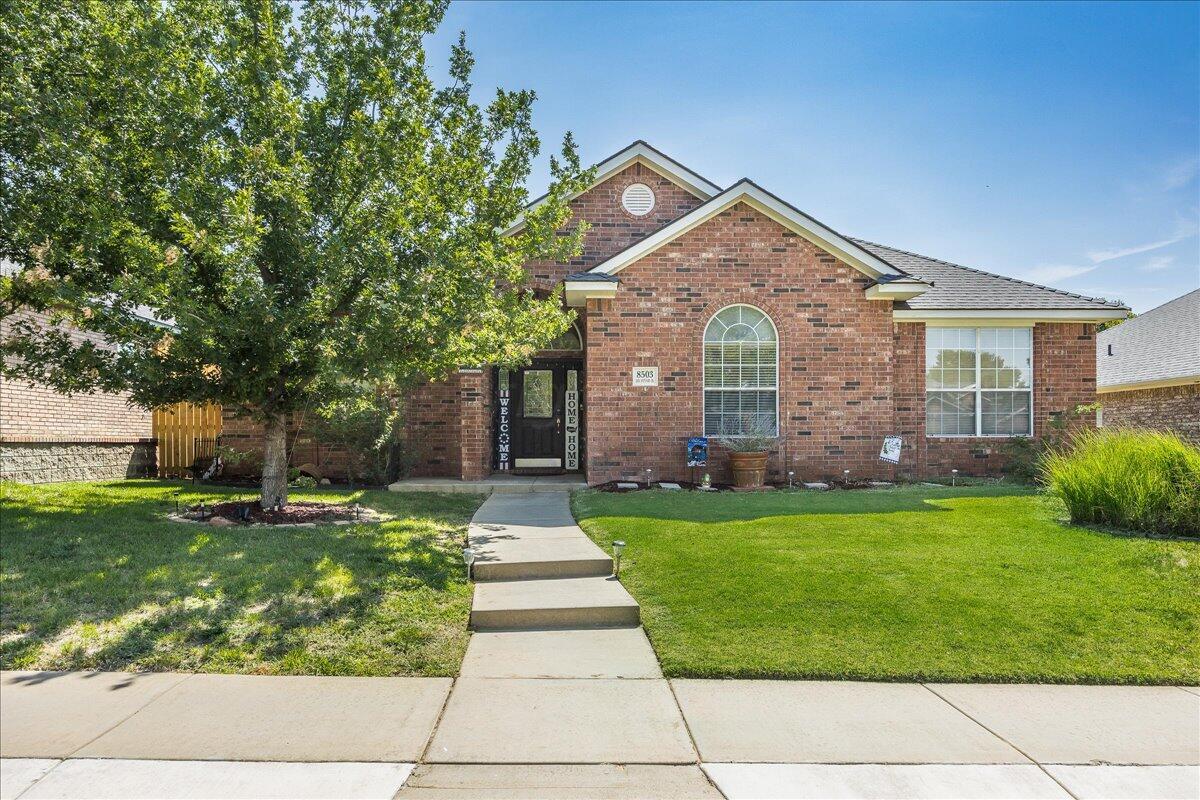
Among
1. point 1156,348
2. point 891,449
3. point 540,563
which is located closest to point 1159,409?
point 1156,348

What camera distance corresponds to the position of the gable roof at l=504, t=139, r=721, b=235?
48.6 ft

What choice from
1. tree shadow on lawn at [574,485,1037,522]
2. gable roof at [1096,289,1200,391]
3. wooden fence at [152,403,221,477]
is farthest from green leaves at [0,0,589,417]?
gable roof at [1096,289,1200,391]

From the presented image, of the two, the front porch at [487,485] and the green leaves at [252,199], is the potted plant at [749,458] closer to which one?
the front porch at [487,485]

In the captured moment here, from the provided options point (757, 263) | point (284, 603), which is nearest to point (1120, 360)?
point (757, 263)

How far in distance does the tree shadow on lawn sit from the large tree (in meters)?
2.98

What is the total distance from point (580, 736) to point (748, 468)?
8.72m

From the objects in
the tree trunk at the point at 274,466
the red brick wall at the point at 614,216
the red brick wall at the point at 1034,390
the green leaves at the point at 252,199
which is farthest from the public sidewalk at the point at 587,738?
the red brick wall at the point at 614,216

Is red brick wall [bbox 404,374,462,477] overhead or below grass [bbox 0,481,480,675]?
overhead

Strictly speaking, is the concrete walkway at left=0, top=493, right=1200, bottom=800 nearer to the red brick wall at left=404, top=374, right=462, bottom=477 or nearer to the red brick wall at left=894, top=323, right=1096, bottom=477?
the red brick wall at left=404, top=374, right=462, bottom=477

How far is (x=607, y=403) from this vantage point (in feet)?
41.0

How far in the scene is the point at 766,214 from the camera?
1266 cm

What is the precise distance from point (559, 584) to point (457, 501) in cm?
532

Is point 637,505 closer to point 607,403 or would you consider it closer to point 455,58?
point 607,403

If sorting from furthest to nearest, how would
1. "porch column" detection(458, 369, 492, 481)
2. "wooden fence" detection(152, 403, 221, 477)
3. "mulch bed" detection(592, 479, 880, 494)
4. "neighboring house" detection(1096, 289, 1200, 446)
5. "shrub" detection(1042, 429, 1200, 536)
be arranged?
"neighboring house" detection(1096, 289, 1200, 446), "wooden fence" detection(152, 403, 221, 477), "porch column" detection(458, 369, 492, 481), "mulch bed" detection(592, 479, 880, 494), "shrub" detection(1042, 429, 1200, 536)
